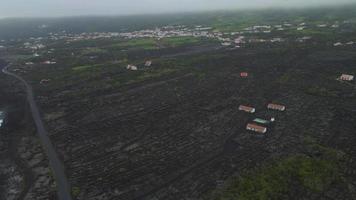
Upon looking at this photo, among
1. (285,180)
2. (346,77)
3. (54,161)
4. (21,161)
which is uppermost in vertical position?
(346,77)

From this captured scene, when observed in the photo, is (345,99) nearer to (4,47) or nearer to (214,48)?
(214,48)

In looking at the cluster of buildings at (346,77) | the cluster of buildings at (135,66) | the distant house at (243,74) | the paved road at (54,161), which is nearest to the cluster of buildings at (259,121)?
the cluster of buildings at (346,77)

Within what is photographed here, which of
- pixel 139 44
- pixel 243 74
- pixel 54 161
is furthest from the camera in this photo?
pixel 139 44

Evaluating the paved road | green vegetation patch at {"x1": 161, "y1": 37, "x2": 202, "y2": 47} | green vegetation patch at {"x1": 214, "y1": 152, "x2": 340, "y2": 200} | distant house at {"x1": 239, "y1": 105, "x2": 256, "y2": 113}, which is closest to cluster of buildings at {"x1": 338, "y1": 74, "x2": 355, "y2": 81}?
distant house at {"x1": 239, "y1": 105, "x2": 256, "y2": 113}

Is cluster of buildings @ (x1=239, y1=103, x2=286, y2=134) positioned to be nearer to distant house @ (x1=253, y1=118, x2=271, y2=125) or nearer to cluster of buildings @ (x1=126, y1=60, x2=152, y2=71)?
distant house @ (x1=253, y1=118, x2=271, y2=125)

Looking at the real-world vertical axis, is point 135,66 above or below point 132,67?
below

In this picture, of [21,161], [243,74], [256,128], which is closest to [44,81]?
[243,74]

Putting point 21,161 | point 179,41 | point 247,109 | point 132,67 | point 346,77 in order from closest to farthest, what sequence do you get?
point 21,161 → point 247,109 → point 346,77 → point 132,67 → point 179,41

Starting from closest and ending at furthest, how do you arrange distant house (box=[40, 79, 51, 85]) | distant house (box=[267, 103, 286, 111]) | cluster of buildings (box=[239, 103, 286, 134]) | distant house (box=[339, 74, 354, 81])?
cluster of buildings (box=[239, 103, 286, 134])
distant house (box=[267, 103, 286, 111])
distant house (box=[339, 74, 354, 81])
distant house (box=[40, 79, 51, 85])

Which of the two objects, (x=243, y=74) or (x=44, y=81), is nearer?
(x=243, y=74)

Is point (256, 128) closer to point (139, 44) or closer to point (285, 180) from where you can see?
point (285, 180)
